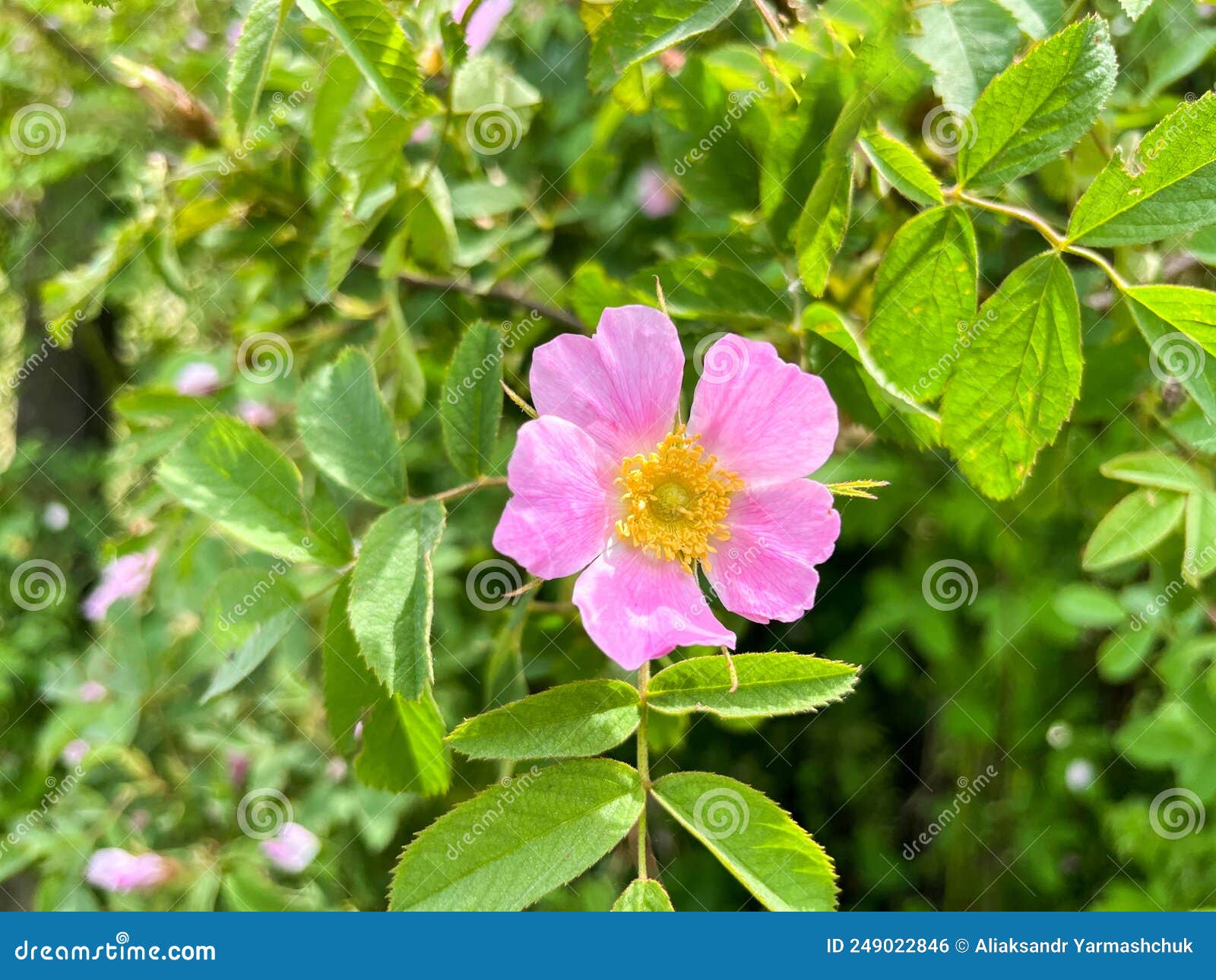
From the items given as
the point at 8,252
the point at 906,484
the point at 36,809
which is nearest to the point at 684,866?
the point at 906,484

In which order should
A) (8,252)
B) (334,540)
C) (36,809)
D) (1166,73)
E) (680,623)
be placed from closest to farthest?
(680,623) → (334,540) → (1166,73) → (36,809) → (8,252)

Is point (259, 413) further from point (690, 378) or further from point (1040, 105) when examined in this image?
point (1040, 105)

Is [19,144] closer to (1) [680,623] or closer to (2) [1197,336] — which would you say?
(1) [680,623]

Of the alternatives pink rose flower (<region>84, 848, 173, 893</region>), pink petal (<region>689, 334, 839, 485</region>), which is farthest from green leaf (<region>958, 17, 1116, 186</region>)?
pink rose flower (<region>84, 848, 173, 893</region>)

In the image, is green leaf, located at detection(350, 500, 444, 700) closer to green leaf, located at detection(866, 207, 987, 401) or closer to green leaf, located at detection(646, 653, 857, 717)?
green leaf, located at detection(646, 653, 857, 717)

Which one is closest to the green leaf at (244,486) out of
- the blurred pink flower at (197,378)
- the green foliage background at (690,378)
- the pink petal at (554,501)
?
the green foliage background at (690,378)

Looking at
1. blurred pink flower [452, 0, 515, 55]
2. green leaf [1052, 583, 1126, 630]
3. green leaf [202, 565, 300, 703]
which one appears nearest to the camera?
green leaf [202, 565, 300, 703]

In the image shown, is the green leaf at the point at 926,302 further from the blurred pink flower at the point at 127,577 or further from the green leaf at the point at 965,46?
the blurred pink flower at the point at 127,577
